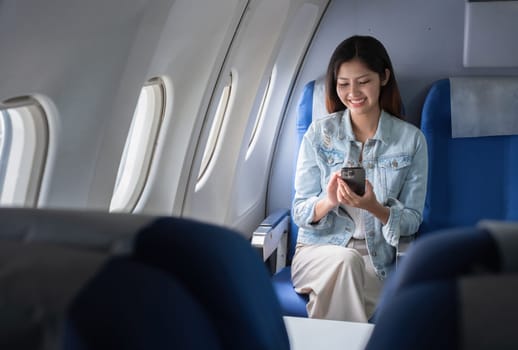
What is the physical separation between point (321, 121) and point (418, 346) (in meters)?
2.03

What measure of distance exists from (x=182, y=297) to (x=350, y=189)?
1661 mm

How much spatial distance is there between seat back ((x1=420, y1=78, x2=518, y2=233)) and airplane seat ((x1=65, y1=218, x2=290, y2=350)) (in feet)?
6.82

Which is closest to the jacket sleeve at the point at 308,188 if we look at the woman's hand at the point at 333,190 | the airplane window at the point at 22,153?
the woman's hand at the point at 333,190

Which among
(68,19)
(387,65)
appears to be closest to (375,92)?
(387,65)

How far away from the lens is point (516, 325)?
1.62 ft

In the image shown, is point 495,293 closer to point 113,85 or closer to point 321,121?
point 113,85

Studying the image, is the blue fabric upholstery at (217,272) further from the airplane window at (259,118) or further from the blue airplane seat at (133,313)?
the airplane window at (259,118)

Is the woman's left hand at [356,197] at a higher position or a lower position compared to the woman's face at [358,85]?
lower

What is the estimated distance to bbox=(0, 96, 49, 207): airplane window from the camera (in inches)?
61.5

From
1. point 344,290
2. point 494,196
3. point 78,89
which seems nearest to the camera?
point 78,89

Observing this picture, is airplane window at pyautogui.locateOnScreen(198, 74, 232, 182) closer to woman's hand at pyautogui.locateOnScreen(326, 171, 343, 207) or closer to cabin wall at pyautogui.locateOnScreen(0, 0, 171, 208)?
woman's hand at pyautogui.locateOnScreen(326, 171, 343, 207)

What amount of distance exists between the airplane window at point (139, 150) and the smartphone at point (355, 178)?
735 millimetres

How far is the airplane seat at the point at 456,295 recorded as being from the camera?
0.50m

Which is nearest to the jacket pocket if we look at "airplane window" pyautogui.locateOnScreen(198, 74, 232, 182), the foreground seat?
"airplane window" pyautogui.locateOnScreen(198, 74, 232, 182)
